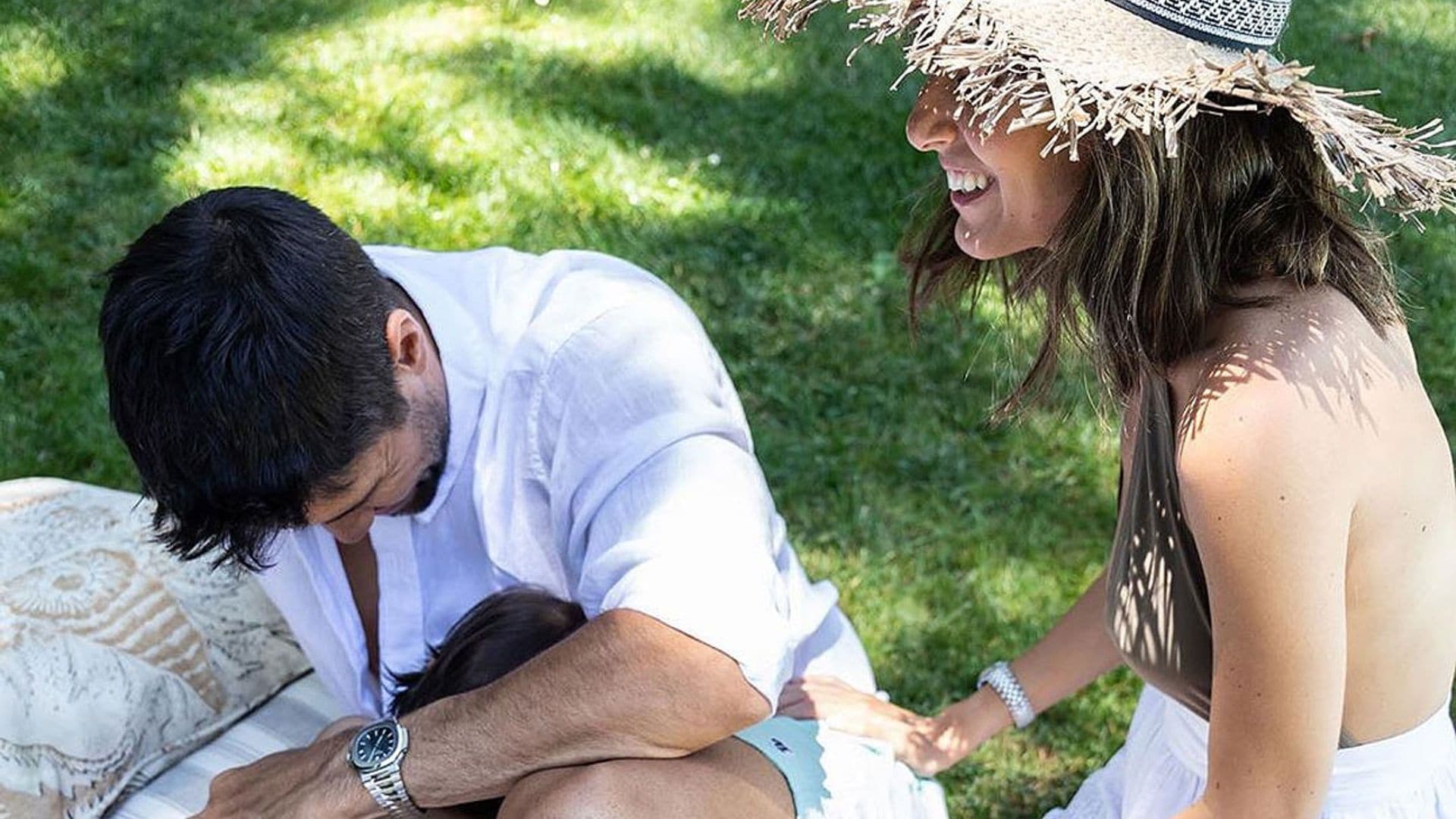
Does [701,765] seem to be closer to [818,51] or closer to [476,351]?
[476,351]

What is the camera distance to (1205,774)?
2.12m

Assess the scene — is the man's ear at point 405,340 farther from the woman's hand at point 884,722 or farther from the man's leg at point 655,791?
the woman's hand at point 884,722

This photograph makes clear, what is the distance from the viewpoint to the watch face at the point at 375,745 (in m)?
2.18

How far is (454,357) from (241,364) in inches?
15.6

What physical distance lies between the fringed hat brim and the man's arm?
79cm

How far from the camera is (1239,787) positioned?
178 cm

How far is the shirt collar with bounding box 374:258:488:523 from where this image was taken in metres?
2.33

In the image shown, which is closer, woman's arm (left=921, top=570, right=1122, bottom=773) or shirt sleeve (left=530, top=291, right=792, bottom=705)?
shirt sleeve (left=530, top=291, right=792, bottom=705)

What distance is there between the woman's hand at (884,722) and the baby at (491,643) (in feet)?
1.28

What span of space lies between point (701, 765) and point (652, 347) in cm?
57

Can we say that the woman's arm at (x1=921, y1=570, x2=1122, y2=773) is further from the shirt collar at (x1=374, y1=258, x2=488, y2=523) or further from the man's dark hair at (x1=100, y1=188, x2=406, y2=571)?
the man's dark hair at (x1=100, y1=188, x2=406, y2=571)

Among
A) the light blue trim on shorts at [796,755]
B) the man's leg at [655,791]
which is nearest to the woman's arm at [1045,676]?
the light blue trim on shorts at [796,755]

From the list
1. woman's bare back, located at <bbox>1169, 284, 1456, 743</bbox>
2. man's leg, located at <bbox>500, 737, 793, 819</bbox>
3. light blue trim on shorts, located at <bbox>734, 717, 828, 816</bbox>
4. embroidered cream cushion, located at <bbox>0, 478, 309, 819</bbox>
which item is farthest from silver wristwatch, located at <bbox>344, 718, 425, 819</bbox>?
woman's bare back, located at <bbox>1169, 284, 1456, 743</bbox>

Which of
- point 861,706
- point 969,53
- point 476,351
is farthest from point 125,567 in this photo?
point 969,53
